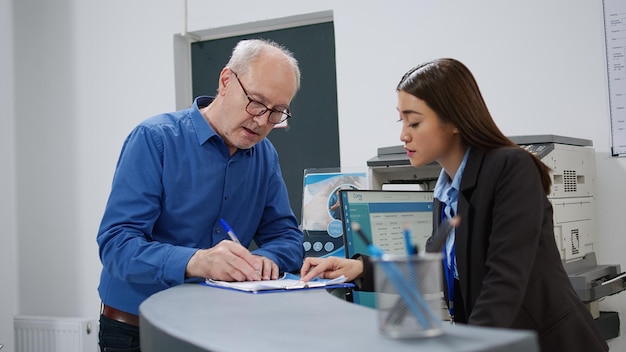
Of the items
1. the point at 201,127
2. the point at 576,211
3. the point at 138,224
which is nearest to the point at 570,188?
the point at 576,211

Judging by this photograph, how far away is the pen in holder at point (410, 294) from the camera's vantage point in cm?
70

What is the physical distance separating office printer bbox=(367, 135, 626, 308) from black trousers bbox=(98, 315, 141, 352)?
95 cm

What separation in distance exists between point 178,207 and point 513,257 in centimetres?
81

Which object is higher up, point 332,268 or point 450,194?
point 450,194

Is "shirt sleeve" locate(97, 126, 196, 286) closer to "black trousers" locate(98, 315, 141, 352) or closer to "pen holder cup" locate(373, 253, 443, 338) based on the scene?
"black trousers" locate(98, 315, 141, 352)

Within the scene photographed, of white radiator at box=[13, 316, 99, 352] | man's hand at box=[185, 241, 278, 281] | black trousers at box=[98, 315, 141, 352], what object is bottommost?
white radiator at box=[13, 316, 99, 352]

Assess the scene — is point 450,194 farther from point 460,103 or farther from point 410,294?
point 410,294

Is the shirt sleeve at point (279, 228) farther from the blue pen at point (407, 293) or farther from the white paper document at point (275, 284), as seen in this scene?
the blue pen at point (407, 293)

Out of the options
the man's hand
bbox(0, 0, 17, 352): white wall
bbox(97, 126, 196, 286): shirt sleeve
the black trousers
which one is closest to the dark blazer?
the man's hand

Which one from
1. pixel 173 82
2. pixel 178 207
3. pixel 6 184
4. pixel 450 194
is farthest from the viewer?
pixel 173 82

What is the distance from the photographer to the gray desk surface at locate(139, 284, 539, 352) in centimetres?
67

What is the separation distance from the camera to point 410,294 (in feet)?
2.32

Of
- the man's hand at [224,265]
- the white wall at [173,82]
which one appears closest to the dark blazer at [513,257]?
the man's hand at [224,265]

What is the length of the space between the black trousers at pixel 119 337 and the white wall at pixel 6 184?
1.90 metres
